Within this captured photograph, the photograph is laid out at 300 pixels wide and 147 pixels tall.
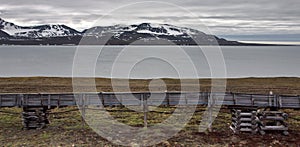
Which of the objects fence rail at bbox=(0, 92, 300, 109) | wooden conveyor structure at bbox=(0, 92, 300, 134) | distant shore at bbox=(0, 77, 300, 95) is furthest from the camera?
distant shore at bbox=(0, 77, 300, 95)

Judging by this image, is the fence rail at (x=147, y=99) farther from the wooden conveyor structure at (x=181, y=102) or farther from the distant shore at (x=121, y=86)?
the distant shore at (x=121, y=86)

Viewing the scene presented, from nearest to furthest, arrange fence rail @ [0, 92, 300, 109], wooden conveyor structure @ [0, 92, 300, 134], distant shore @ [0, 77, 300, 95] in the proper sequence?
wooden conveyor structure @ [0, 92, 300, 134], fence rail @ [0, 92, 300, 109], distant shore @ [0, 77, 300, 95]

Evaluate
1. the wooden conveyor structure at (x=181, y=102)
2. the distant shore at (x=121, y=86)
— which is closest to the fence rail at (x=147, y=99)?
the wooden conveyor structure at (x=181, y=102)

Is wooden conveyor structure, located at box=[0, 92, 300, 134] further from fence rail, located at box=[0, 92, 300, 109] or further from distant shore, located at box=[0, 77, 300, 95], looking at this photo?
distant shore, located at box=[0, 77, 300, 95]

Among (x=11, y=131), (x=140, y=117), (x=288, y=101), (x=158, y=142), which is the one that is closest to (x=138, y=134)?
(x=158, y=142)

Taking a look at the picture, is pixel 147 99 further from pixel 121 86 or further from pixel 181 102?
pixel 121 86

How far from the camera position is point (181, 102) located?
23672mm

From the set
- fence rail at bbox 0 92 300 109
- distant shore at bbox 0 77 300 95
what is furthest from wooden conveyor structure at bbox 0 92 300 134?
distant shore at bbox 0 77 300 95

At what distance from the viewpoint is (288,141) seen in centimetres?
2053

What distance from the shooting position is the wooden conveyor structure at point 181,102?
2236 centimetres

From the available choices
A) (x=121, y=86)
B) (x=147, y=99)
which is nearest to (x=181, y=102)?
(x=147, y=99)

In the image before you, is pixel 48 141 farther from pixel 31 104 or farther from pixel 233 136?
pixel 233 136

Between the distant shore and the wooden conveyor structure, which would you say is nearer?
the wooden conveyor structure

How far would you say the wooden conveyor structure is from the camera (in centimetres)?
2236
